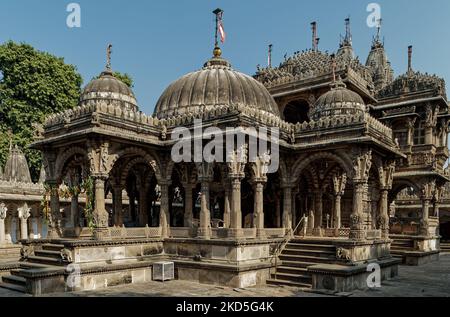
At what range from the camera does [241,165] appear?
17469mm

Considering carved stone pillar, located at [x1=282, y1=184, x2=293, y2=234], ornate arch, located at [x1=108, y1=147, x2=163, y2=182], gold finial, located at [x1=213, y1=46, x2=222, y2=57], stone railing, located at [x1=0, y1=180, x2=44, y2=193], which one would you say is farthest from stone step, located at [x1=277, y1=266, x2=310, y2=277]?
stone railing, located at [x1=0, y1=180, x2=44, y2=193]

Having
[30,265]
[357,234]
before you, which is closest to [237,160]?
[357,234]

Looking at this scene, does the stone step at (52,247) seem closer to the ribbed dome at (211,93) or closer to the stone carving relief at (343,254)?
the ribbed dome at (211,93)

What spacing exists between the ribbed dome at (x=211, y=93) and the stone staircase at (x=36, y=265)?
8329mm

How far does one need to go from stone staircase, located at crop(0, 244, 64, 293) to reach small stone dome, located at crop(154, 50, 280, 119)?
833 centimetres

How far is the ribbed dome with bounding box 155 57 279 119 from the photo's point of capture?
68.1 ft

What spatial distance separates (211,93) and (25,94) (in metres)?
23.8

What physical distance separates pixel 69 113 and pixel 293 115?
17.8 metres

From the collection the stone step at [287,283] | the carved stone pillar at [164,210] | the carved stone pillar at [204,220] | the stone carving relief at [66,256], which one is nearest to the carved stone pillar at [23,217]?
the carved stone pillar at [164,210]

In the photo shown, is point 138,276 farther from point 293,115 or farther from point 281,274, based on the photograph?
point 293,115

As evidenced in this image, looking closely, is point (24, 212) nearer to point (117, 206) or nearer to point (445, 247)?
point (117, 206)
